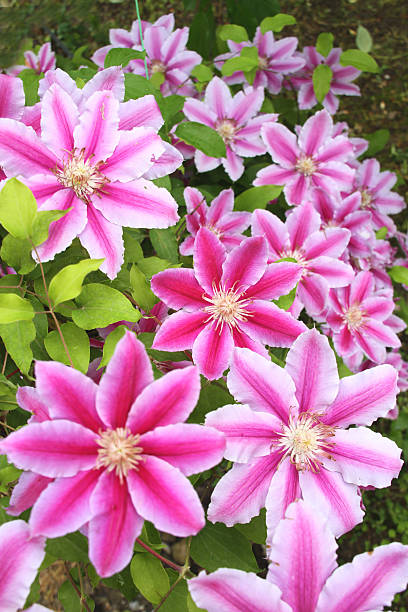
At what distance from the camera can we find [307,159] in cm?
127

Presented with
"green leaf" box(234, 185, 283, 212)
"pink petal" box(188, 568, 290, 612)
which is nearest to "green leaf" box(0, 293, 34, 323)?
"pink petal" box(188, 568, 290, 612)

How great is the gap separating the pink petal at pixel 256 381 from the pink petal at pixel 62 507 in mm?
221

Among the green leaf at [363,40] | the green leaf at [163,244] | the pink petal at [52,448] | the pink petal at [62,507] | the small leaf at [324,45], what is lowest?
the pink petal at [62,507]

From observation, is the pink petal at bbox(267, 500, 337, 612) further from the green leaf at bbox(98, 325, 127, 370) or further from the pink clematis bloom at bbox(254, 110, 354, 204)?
the pink clematis bloom at bbox(254, 110, 354, 204)

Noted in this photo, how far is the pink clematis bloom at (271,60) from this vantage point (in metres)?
1.51

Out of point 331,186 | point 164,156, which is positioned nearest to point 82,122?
point 164,156

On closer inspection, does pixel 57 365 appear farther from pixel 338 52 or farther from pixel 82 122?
pixel 338 52

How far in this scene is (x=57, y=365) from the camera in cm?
57

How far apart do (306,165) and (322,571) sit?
94cm

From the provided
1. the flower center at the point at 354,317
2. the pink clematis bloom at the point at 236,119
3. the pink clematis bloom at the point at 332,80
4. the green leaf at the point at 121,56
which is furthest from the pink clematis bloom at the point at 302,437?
the pink clematis bloom at the point at 332,80

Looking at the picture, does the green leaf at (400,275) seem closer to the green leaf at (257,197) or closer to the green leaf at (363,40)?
the green leaf at (257,197)

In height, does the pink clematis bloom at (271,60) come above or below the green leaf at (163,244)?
above

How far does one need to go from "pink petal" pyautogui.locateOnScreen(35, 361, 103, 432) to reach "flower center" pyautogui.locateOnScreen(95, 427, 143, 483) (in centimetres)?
2

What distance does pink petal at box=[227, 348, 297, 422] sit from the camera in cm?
68
